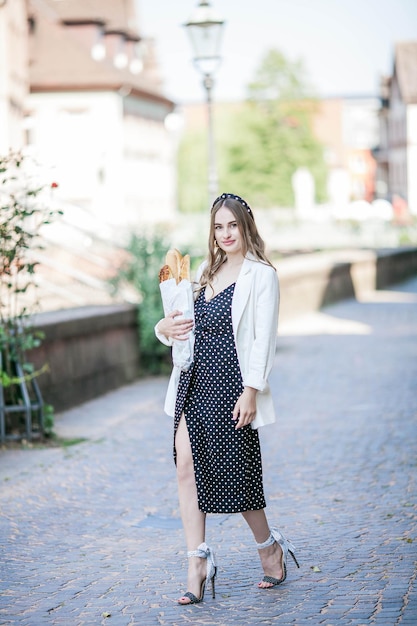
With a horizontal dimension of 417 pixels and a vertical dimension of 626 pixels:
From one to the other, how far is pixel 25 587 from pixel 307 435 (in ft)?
15.6

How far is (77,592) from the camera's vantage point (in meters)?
5.67

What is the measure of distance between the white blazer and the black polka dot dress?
43 mm

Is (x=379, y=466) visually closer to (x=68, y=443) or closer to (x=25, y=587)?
(x=68, y=443)

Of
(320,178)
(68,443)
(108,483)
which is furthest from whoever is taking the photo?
(320,178)

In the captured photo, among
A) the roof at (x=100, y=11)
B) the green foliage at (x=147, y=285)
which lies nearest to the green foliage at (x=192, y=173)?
the roof at (x=100, y=11)

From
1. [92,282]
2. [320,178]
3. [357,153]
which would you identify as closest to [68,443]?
[92,282]

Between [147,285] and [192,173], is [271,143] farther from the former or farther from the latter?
[147,285]

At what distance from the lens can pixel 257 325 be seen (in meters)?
5.32

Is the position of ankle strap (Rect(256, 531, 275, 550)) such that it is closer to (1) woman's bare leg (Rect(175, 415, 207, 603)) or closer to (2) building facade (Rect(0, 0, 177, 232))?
(1) woman's bare leg (Rect(175, 415, 207, 603))

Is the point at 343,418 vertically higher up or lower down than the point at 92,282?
lower down

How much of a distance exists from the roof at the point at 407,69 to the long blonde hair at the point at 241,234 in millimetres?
78523

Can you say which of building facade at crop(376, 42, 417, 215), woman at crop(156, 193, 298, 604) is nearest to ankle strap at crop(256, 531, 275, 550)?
woman at crop(156, 193, 298, 604)

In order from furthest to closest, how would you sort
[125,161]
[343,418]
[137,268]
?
[125,161], [137,268], [343,418]

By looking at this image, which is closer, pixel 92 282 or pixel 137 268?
pixel 137 268
